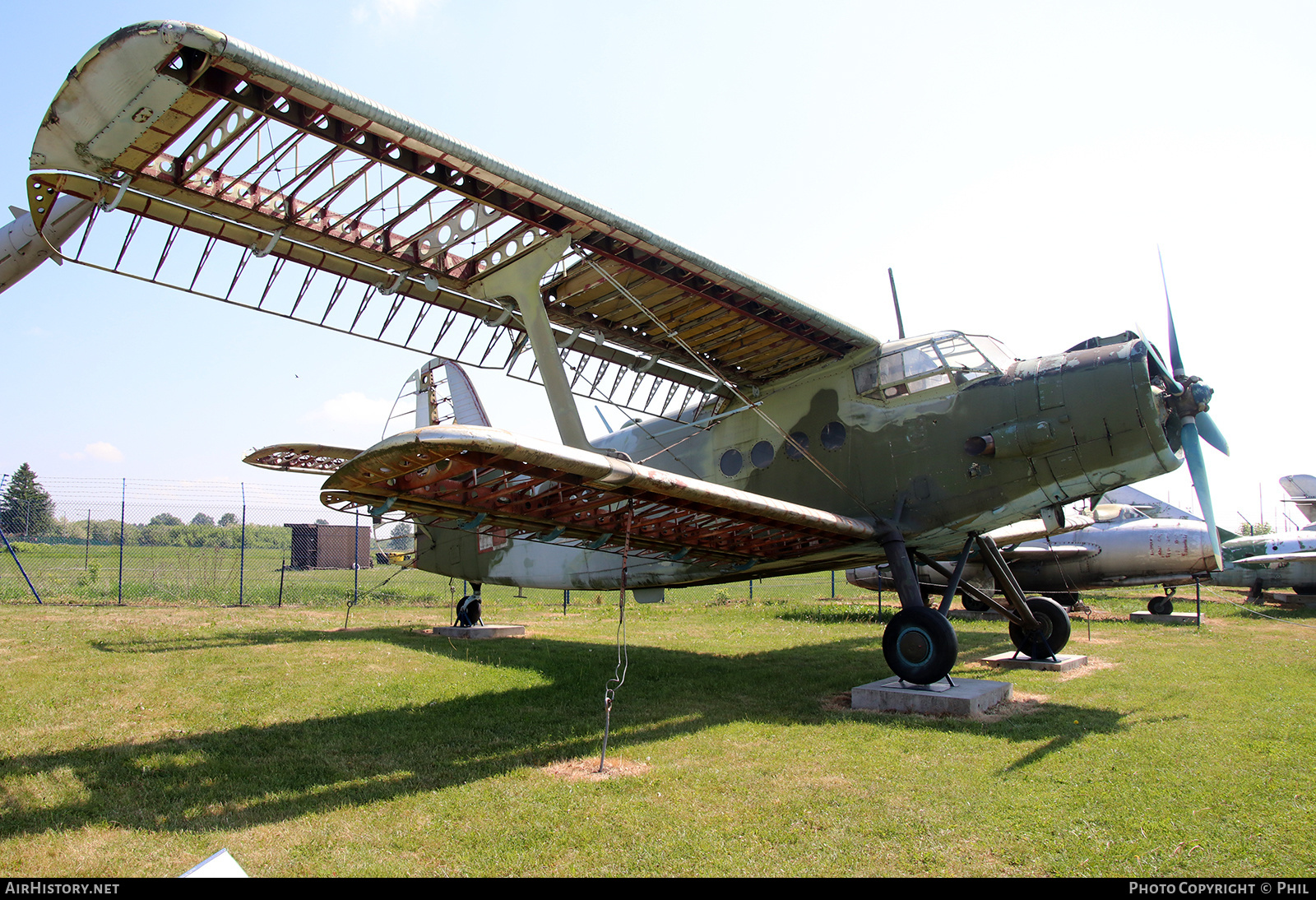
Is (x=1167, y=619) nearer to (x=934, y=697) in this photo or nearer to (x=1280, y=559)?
(x=1280, y=559)

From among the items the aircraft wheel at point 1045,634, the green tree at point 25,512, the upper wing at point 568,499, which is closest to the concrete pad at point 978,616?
the aircraft wheel at point 1045,634

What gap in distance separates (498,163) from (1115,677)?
9.66 metres

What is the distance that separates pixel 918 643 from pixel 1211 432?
14.2 feet

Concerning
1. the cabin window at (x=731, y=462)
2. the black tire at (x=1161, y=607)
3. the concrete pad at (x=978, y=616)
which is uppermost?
the cabin window at (x=731, y=462)

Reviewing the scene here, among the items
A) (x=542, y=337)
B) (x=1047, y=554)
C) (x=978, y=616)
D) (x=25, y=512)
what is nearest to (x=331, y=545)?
(x=25, y=512)

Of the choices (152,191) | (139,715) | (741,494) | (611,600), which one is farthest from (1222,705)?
(611,600)

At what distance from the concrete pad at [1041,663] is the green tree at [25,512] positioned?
2093 cm

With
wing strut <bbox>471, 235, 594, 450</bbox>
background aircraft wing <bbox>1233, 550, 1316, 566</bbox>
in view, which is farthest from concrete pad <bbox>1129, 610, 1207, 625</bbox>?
wing strut <bbox>471, 235, 594, 450</bbox>

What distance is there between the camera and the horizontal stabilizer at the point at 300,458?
8.88 metres

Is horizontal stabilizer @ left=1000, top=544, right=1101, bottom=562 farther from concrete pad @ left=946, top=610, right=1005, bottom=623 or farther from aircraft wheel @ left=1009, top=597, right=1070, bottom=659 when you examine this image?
aircraft wheel @ left=1009, top=597, right=1070, bottom=659

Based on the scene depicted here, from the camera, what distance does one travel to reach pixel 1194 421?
8344 mm

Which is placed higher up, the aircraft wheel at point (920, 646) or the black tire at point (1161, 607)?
the aircraft wheel at point (920, 646)

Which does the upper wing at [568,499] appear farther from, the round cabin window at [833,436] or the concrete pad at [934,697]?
the concrete pad at [934,697]

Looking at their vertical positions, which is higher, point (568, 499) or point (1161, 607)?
point (568, 499)
